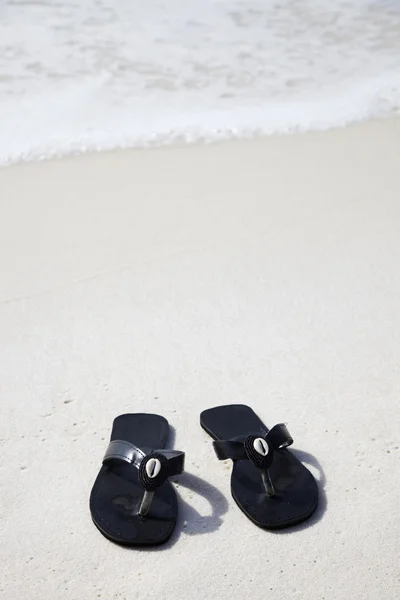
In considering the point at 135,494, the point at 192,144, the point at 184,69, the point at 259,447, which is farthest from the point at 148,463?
the point at 184,69

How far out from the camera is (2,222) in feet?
9.16

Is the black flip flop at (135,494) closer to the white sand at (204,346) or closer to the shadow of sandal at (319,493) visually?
the white sand at (204,346)

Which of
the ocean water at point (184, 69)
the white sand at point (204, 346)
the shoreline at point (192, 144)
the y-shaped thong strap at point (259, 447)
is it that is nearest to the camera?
the white sand at point (204, 346)

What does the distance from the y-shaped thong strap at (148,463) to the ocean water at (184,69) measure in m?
1.95

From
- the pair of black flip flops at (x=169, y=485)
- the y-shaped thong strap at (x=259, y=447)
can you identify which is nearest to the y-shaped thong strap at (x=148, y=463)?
the pair of black flip flops at (x=169, y=485)

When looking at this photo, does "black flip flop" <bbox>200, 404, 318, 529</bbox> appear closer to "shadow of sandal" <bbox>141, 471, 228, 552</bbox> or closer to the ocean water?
"shadow of sandal" <bbox>141, 471, 228, 552</bbox>

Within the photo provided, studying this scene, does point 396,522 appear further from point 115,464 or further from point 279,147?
point 279,147

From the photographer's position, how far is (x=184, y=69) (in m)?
4.39

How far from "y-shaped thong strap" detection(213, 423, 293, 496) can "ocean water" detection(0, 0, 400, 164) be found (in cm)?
204

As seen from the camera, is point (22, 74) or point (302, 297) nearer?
point (302, 297)

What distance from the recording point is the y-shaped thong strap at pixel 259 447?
5.42 ft

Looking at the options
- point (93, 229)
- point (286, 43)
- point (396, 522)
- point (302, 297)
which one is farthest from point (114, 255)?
point (286, 43)

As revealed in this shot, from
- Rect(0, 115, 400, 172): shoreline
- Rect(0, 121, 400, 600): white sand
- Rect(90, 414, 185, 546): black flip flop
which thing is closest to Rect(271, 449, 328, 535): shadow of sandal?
Rect(0, 121, 400, 600): white sand

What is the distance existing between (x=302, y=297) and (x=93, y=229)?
842 mm
